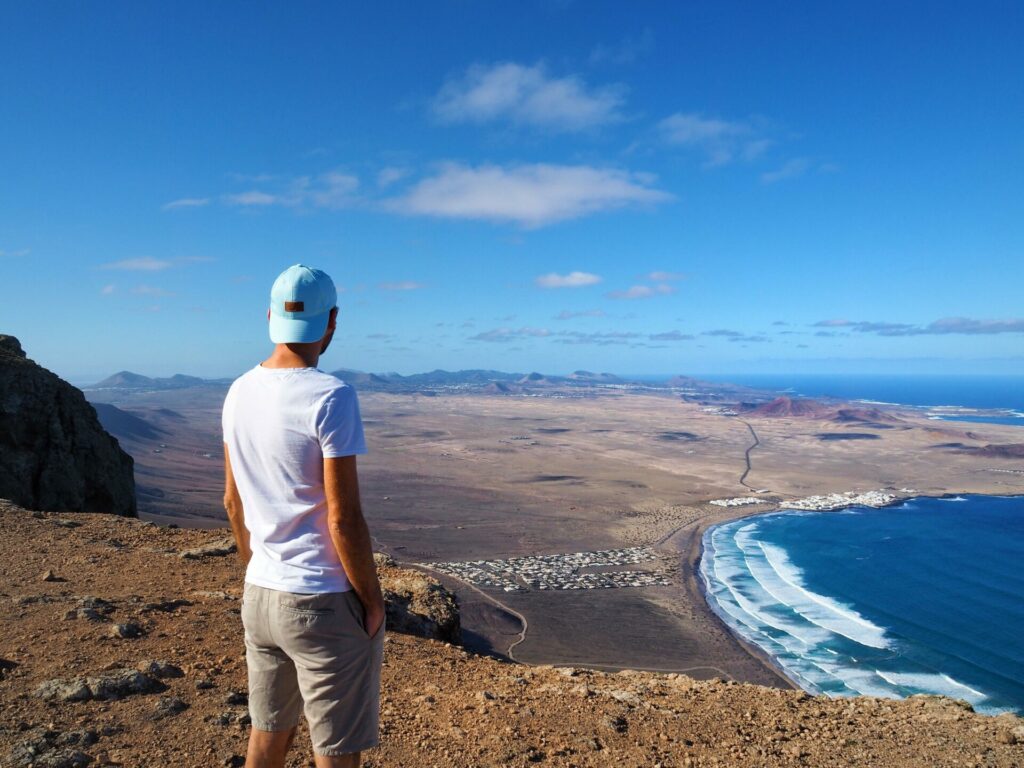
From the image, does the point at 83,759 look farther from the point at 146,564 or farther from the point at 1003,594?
the point at 1003,594

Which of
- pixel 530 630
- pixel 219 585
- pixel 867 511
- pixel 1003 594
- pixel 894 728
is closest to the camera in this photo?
pixel 894 728

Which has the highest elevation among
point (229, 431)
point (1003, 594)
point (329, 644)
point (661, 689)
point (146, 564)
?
point (229, 431)

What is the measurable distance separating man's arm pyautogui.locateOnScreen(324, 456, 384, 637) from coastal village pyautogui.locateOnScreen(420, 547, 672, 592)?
1056 inches

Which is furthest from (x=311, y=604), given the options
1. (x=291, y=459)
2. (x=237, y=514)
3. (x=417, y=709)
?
(x=417, y=709)

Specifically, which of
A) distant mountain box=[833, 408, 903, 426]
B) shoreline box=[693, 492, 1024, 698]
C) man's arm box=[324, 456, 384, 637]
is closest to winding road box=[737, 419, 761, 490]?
shoreline box=[693, 492, 1024, 698]

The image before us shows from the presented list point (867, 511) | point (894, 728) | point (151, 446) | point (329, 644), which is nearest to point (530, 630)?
point (894, 728)

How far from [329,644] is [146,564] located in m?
7.42

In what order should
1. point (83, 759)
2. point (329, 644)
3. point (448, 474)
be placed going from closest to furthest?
point (329, 644), point (83, 759), point (448, 474)

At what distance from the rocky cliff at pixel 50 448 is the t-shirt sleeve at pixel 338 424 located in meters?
13.6

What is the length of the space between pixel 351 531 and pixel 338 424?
39 centimetres

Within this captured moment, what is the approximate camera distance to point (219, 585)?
25.6 feet

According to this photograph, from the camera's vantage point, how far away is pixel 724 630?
78.5ft

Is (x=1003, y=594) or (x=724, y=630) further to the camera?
(x=1003, y=594)

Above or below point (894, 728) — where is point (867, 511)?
below
